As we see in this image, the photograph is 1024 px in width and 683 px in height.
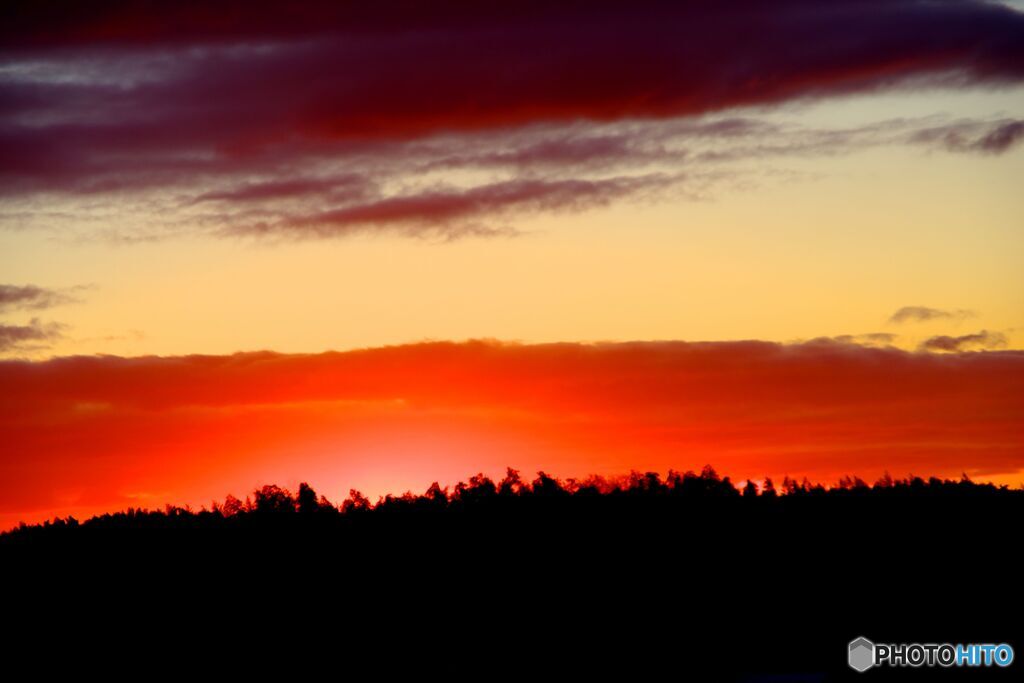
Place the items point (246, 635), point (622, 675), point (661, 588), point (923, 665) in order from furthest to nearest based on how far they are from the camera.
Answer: point (661, 588)
point (246, 635)
point (622, 675)
point (923, 665)

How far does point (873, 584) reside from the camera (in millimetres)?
178750

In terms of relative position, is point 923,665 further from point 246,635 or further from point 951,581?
point 246,635

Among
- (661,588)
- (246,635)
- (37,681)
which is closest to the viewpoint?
(37,681)

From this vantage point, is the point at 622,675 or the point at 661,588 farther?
the point at 661,588

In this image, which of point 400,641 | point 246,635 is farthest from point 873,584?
point 246,635

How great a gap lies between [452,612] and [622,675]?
36.7 metres

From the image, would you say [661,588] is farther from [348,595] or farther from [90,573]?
[90,573]

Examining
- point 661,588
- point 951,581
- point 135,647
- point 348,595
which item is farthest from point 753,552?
point 135,647

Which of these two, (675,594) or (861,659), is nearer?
(861,659)

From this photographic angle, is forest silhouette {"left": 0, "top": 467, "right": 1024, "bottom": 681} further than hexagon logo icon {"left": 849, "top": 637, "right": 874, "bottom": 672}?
Yes

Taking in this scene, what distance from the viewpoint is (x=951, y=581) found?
175 m

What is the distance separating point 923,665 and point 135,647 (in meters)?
107

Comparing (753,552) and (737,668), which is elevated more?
(753,552)

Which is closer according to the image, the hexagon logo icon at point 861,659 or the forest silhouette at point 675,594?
the hexagon logo icon at point 861,659
